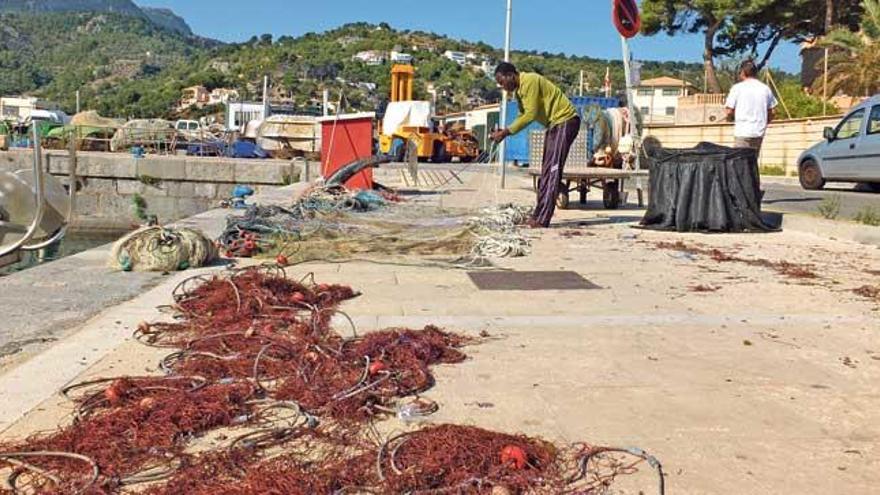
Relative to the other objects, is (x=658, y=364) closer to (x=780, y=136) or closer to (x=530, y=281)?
(x=530, y=281)

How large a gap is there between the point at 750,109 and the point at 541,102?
2868mm

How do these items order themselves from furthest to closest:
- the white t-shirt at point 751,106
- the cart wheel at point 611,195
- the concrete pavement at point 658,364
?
1. the cart wheel at point 611,195
2. the white t-shirt at point 751,106
3. the concrete pavement at point 658,364

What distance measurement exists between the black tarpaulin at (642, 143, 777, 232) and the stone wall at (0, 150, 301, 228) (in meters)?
13.4

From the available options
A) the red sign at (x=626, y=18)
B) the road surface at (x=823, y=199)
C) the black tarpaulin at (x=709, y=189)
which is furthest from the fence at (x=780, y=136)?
the black tarpaulin at (x=709, y=189)

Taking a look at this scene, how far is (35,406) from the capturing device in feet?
10.9

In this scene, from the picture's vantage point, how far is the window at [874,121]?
1792 centimetres

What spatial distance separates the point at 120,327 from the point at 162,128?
31.1 meters

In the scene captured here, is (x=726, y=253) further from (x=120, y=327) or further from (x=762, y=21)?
(x=762, y=21)

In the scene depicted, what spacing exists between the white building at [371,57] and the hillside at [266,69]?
1264 mm

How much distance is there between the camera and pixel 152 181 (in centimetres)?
2223

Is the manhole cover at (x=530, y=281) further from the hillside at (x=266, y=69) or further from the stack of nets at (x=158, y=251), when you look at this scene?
the hillside at (x=266, y=69)

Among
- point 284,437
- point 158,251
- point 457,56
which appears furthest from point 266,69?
point 284,437

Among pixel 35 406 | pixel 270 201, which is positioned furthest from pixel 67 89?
pixel 35 406

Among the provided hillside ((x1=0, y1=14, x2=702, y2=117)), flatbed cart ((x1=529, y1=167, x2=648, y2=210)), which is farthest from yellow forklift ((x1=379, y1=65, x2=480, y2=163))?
hillside ((x1=0, y1=14, x2=702, y2=117))
